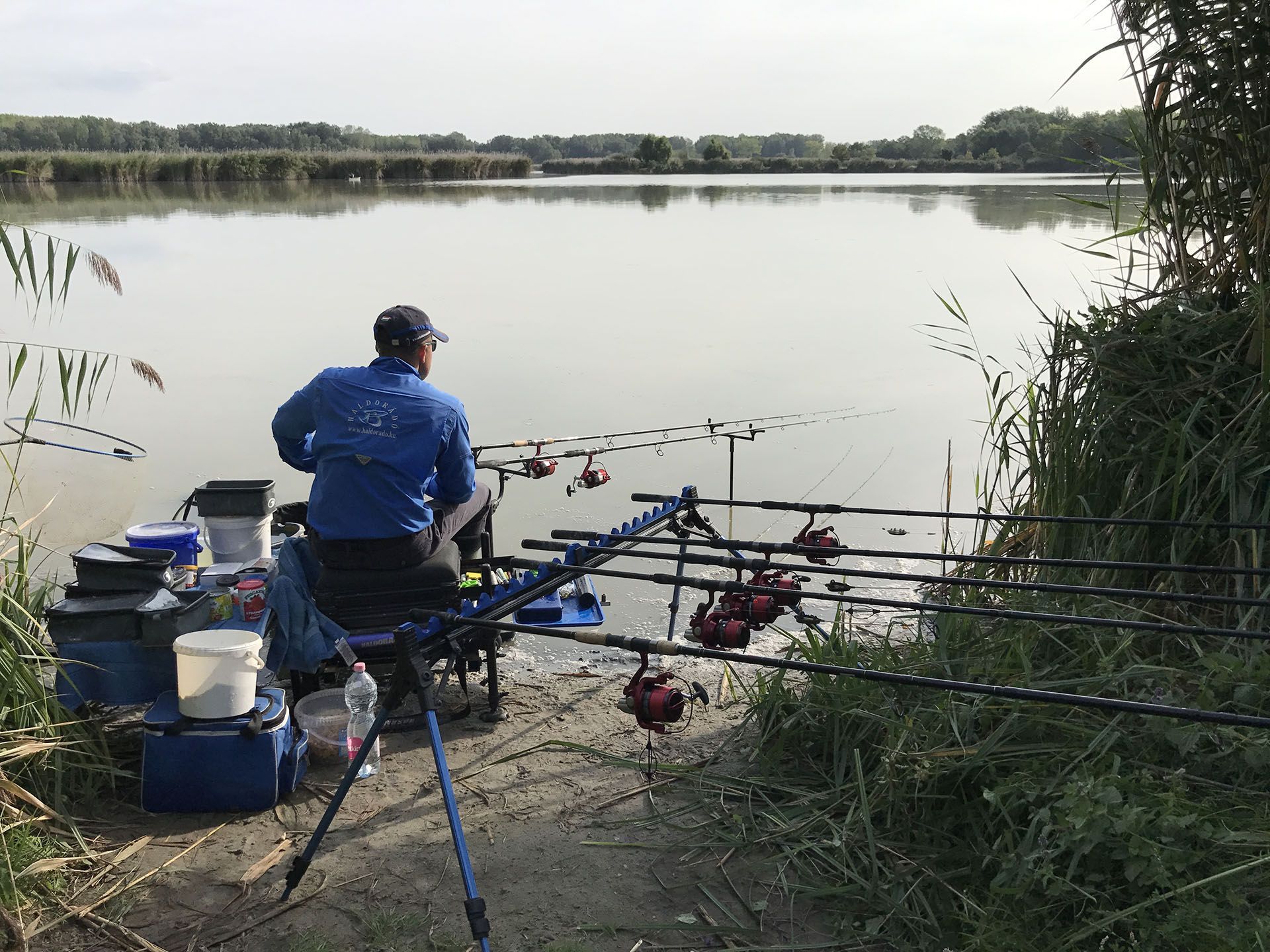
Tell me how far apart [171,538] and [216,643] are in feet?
3.50

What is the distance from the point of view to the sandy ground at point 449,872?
228 cm

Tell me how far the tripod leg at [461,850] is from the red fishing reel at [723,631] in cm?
78

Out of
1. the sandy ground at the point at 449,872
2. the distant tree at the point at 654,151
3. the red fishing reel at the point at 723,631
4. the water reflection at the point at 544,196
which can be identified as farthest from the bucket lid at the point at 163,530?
the distant tree at the point at 654,151

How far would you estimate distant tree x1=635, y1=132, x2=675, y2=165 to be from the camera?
151 feet

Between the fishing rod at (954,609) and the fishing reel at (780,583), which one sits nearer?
the fishing rod at (954,609)

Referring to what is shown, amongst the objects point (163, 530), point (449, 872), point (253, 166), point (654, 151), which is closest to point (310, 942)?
point (449, 872)

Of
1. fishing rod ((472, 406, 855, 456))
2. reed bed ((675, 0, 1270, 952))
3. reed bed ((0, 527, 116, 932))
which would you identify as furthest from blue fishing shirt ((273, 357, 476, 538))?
reed bed ((675, 0, 1270, 952))

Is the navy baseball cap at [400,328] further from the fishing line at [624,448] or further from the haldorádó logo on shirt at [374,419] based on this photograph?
the fishing line at [624,448]

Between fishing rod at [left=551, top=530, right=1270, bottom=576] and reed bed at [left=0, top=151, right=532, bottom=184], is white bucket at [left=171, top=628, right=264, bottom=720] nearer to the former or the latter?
fishing rod at [left=551, top=530, right=1270, bottom=576]

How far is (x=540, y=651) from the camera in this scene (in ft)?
14.0

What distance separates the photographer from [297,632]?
3.26 m

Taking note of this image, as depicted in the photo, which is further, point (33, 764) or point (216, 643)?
point (216, 643)

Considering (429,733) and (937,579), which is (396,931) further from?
(937,579)

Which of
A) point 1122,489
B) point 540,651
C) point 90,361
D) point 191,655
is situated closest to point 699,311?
point 90,361
